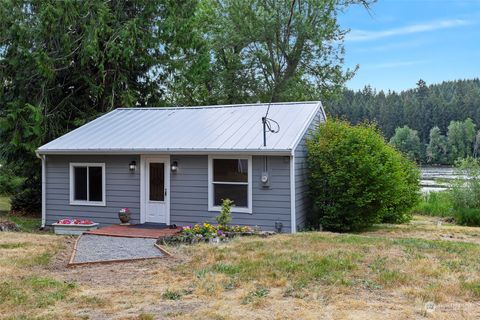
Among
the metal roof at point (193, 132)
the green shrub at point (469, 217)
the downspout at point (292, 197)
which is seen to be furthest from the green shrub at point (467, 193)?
the downspout at point (292, 197)

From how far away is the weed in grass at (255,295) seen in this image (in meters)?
4.94

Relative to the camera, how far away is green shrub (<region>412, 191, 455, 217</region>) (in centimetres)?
1518

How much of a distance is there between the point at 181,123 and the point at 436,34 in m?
9.26

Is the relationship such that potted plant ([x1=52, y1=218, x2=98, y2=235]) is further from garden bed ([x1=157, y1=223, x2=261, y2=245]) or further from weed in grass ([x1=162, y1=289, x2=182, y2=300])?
weed in grass ([x1=162, y1=289, x2=182, y2=300])

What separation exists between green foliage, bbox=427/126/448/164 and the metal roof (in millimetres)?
55484

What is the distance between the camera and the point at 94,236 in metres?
9.97

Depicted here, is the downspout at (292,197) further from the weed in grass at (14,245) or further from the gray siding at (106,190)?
the weed in grass at (14,245)

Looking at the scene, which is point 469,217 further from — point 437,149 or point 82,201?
point 437,149

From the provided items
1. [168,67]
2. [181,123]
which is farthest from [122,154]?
[168,67]

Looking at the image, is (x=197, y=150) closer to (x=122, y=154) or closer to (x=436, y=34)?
(x=122, y=154)

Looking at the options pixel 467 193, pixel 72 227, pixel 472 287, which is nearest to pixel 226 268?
pixel 472 287

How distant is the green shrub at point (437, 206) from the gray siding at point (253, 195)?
6.86m

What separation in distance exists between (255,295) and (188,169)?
19.7ft

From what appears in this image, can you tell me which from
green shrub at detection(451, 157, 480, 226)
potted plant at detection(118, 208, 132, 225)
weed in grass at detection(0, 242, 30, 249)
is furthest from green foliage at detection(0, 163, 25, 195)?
green shrub at detection(451, 157, 480, 226)
